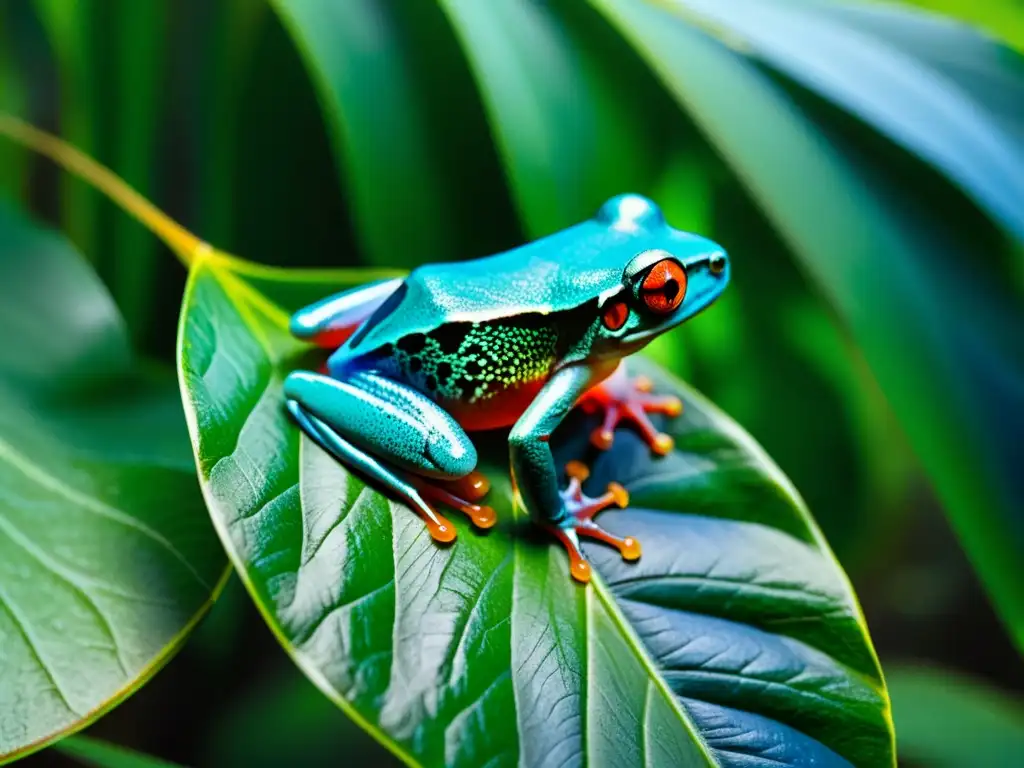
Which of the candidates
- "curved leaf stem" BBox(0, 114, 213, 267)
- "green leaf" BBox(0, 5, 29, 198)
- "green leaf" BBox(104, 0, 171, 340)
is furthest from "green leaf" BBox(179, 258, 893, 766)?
"green leaf" BBox(0, 5, 29, 198)

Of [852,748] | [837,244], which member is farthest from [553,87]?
[852,748]

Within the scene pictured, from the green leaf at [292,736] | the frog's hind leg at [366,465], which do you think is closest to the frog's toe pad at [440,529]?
the frog's hind leg at [366,465]

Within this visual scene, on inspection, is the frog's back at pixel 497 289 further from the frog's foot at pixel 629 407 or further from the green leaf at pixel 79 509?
the green leaf at pixel 79 509

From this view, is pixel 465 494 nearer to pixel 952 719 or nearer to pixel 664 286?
pixel 664 286

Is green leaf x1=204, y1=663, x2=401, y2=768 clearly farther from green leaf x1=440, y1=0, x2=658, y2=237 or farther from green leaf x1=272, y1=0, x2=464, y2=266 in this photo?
green leaf x1=440, y1=0, x2=658, y2=237

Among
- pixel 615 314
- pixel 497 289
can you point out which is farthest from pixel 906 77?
pixel 497 289

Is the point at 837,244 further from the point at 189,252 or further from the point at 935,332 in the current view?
the point at 189,252
